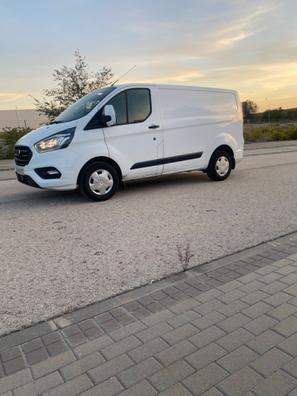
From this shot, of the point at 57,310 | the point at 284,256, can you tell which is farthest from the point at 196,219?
the point at 57,310

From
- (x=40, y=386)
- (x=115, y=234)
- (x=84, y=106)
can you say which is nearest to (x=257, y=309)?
(x=40, y=386)

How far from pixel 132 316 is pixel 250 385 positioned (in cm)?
104

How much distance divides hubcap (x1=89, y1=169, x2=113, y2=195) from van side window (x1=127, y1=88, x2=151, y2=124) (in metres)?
1.12

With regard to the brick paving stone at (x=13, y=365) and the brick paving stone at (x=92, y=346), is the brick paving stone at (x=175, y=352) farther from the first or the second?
the brick paving stone at (x=13, y=365)

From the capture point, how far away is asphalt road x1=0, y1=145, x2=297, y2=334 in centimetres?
324

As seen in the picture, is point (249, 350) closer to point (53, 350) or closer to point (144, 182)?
point (53, 350)

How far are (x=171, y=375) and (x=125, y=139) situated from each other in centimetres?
504

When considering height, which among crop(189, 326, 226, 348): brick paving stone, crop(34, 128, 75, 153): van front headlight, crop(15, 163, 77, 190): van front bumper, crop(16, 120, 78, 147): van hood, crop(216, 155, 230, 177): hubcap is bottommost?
crop(189, 326, 226, 348): brick paving stone

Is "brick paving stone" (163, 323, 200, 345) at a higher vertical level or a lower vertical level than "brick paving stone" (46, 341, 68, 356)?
lower

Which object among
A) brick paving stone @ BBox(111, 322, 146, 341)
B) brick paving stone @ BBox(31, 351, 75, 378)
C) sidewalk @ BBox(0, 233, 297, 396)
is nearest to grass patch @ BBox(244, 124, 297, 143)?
sidewalk @ BBox(0, 233, 297, 396)

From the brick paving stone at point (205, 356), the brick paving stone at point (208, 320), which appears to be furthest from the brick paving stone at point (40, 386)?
the brick paving stone at point (208, 320)

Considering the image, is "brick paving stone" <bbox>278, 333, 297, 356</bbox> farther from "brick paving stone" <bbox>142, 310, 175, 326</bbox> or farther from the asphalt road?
the asphalt road

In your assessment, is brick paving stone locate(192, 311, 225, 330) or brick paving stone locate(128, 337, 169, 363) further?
brick paving stone locate(192, 311, 225, 330)

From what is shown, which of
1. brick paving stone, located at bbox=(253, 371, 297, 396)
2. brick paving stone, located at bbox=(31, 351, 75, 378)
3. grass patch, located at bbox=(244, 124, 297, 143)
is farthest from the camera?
grass patch, located at bbox=(244, 124, 297, 143)
